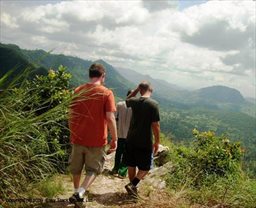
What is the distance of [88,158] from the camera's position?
6.25 meters

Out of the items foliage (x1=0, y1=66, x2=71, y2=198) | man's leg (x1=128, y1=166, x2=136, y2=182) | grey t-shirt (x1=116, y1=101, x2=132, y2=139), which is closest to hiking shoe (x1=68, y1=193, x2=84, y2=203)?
foliage (x1=0, y1=66, x2=71, y2=198)

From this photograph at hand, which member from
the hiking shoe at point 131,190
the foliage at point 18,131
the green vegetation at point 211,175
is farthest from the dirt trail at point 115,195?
the foliage at point 18,131

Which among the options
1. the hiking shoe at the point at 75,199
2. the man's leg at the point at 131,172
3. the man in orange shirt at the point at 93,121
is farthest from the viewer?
the man's leg at the point at 131,172

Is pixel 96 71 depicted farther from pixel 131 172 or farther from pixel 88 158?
pixel 131 172

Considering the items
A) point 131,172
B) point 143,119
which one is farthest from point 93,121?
point 131,172

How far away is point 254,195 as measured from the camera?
6.14 metres

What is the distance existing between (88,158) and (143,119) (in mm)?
1679

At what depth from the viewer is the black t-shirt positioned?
7414mm

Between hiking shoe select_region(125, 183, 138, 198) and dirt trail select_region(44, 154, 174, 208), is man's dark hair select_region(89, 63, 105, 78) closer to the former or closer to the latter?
dirt trail select_region(44, 154, 174, 208)

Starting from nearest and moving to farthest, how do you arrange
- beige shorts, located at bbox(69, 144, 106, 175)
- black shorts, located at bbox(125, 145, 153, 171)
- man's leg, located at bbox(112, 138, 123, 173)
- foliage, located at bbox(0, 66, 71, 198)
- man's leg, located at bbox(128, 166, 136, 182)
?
1. foliage, located at bbox(0, 66, 71, 198)
2. beige shorts, located at bbox(69, 144, 106, 175)
3. black shorts, located at bbox(125, 145, 153, 171)
4. man's leg, located at bbox(128, 166, 136, 182)
5. man's leg, located at bbox(112, 138, 123, 173)

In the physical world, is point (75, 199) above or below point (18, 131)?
below

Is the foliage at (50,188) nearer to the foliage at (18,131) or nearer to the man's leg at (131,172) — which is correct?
the foliage at (18,131)

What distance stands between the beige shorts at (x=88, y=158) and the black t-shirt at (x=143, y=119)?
54.8 inches

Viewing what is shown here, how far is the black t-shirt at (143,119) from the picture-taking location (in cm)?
741
